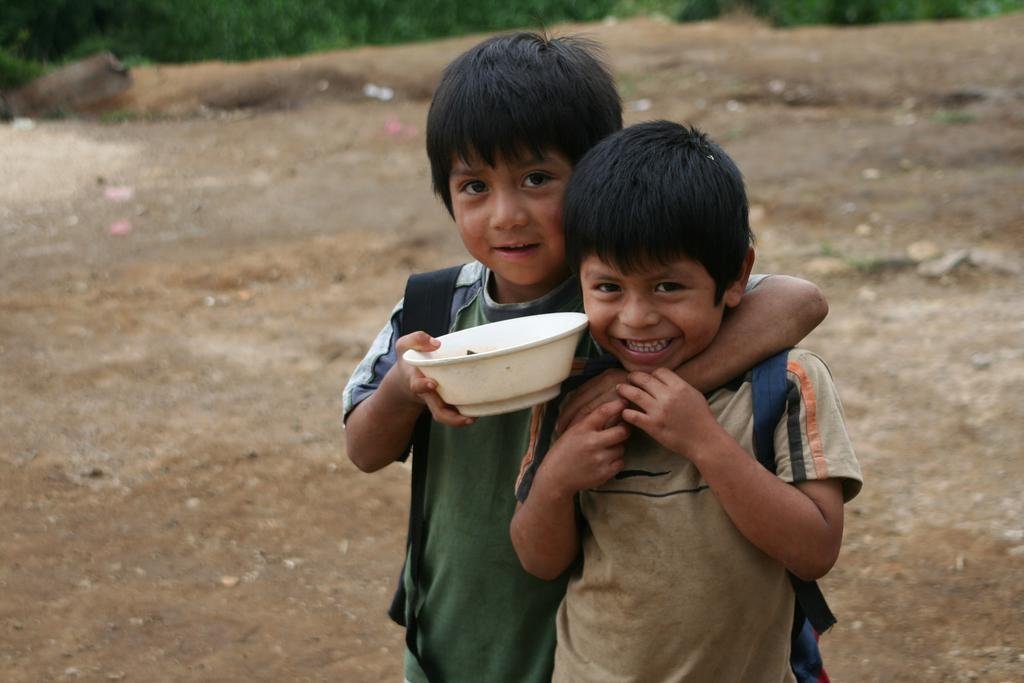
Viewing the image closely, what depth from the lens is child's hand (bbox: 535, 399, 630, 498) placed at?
176 cm

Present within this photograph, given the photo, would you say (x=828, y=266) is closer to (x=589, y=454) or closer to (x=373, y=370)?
(x=373, y=370)

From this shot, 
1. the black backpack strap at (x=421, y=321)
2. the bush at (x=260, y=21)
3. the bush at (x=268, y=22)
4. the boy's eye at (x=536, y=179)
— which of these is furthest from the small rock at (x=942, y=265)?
the bush at (x=268, y=22)

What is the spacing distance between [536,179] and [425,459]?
1.78 feet

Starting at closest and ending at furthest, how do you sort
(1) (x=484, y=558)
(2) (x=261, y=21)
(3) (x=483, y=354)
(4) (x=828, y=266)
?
(3) (x=483, y=354)
(1) (x=484, y=558)
(4) (x=828, y=266)
(2) (x=261, y=21)

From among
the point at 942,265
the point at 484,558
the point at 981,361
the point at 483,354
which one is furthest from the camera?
the point at 942,265

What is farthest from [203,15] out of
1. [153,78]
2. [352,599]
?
[352,599]

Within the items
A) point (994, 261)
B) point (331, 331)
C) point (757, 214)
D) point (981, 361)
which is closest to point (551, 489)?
point (981, 361)

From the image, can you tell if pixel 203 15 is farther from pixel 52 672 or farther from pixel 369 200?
pixel 52 672

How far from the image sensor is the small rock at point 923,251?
19.5 ft

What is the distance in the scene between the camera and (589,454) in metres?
1.76

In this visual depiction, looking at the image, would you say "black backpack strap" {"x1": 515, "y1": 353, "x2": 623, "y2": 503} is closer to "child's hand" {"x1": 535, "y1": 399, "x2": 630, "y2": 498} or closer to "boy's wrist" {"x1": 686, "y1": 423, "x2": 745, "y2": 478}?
"child's hand" {"x1": 535, "y1": 399, "x2": 630, "y2": 498}

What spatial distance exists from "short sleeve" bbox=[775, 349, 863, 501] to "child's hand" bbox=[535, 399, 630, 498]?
0.23 metres

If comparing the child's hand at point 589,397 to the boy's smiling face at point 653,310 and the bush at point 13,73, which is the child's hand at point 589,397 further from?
the bush at point 13,73

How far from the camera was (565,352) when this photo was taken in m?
1.73
